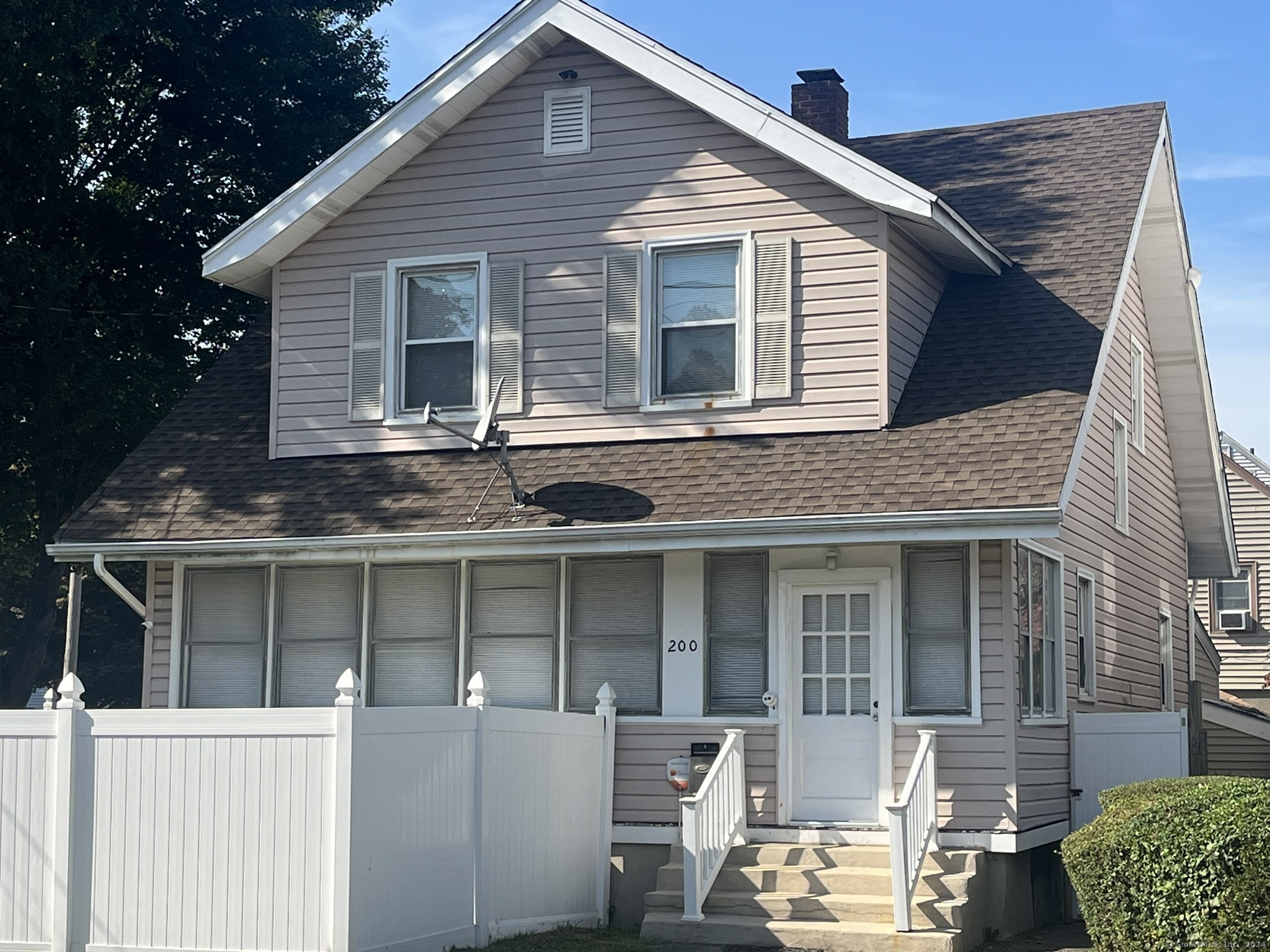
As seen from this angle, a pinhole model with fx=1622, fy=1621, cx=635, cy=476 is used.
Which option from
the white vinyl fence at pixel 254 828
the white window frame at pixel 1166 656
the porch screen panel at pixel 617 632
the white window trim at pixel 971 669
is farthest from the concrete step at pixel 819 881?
the white window frame at pixel 1166 656

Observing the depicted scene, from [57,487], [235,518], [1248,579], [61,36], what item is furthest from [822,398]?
[1248,579]

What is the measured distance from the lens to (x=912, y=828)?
38.3 feet

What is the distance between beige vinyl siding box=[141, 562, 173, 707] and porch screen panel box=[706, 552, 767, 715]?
5.27m

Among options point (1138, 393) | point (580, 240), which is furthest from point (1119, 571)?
point (580, 240)

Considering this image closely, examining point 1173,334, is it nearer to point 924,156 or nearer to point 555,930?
point 924,156

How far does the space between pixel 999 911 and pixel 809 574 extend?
3008 millimetres

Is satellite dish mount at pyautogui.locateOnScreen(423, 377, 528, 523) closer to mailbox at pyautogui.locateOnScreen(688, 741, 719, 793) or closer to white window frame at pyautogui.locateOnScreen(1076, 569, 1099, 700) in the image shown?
mailbox at pyautogui.locateOnScreen(688, 741, 719, 793)

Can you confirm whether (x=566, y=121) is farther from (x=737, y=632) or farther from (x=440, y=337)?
(x=737, y=632)

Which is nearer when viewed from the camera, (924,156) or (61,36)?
(924,156)

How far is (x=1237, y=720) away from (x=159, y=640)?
49.6 feet

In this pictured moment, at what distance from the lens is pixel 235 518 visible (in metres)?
14.7

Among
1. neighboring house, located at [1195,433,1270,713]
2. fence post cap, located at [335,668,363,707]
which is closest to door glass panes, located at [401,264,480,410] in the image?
fence post cap, located at [335,668,363,707]

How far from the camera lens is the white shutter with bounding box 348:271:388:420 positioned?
15.2 metres

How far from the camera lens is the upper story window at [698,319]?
46.8 ft
